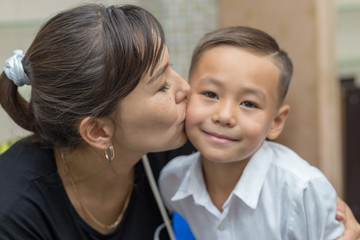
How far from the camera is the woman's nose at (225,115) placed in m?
1.02

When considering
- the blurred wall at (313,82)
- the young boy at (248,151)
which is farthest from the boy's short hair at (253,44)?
the blurred wall at (313,82)

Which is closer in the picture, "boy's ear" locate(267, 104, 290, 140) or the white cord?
"boy's ear" locate(267, 104, 290, 140)

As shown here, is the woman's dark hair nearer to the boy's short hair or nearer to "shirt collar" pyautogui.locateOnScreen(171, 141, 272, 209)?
the boy's short hair

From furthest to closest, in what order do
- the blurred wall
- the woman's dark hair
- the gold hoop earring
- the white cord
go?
the blurred wall → the white cord → the gold hoop earring → the woman's dark hair

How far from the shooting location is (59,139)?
1.15 m

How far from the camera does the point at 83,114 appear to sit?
1062 mm

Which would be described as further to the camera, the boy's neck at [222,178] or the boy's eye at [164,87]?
the boy's neck at [222,178]

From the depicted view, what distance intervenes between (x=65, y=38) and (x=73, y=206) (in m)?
0.44

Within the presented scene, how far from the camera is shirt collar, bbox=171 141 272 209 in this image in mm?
1097

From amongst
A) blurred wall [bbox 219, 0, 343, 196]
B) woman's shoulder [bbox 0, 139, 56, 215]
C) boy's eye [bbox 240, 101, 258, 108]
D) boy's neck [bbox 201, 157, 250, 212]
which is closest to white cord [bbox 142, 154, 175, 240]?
boy's neck [bbox 201, 157, 250, 212]

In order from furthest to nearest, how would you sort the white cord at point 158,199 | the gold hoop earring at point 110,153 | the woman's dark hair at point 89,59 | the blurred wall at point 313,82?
the blurred wall at point 313,82, the white cord at point 158,199, the gold hoop earring at point 110,153, the woman's dark hair at point 89,59

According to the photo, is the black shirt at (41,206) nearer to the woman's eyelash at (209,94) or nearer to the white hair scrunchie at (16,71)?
the white hair scrunchie at (16,71)

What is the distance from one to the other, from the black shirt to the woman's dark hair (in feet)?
0.49

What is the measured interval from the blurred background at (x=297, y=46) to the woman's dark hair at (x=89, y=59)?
299 mm
